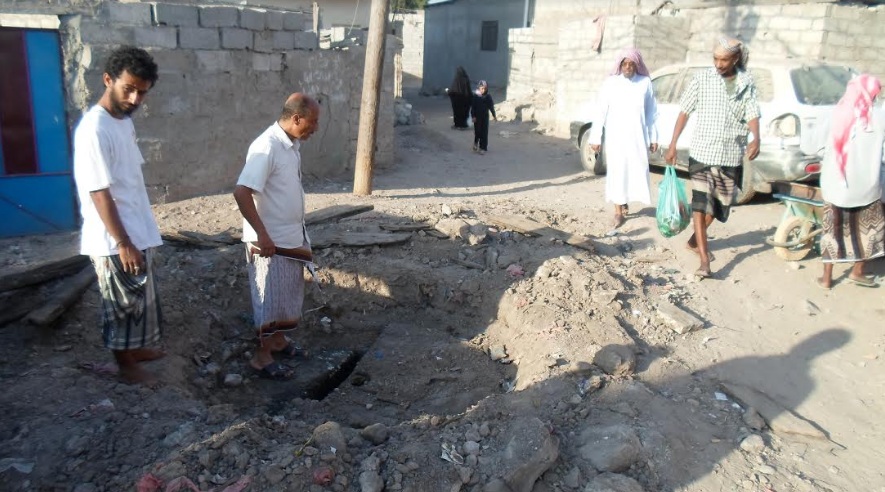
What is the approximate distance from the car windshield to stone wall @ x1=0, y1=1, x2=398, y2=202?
5.15 metres

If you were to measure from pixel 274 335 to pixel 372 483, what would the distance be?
6.01 feet

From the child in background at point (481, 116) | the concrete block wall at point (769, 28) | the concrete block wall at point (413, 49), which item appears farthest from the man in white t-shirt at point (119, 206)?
the concrete block wall at point (413, 49)

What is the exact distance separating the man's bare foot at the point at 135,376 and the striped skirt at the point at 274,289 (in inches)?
27.3

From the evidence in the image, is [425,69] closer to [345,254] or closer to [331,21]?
[331,21]

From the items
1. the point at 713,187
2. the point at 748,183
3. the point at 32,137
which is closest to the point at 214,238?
the point at 32,137

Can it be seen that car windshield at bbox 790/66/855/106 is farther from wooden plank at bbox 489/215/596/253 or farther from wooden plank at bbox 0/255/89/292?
wooden plank at bbox 0/255/89/292

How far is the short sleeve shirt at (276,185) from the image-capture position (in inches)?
141

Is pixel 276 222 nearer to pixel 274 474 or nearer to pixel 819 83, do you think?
pixel 274 474

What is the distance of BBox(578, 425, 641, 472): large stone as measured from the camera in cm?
299

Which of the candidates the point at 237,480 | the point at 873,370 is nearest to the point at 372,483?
the point at 237,480

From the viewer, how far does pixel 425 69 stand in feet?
85.0

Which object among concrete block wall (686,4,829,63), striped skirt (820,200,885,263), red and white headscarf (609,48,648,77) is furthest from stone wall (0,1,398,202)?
concrete block wall (686,4,829,63)

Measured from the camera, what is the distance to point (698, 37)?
12.4 metres

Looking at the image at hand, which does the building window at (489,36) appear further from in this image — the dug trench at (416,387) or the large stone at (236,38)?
the dug trench at (416,387)
